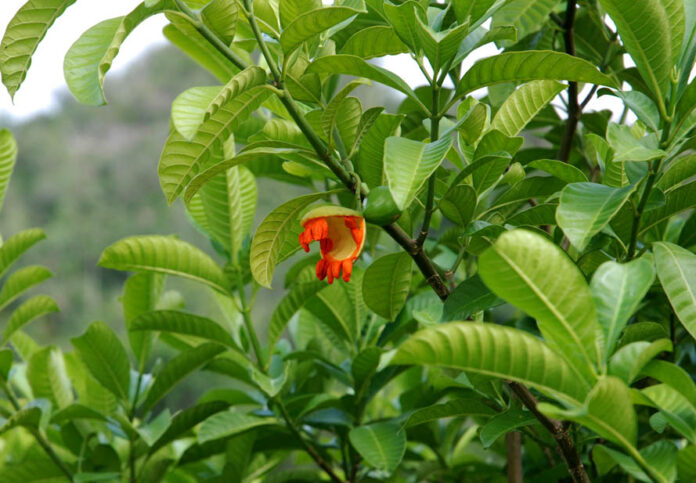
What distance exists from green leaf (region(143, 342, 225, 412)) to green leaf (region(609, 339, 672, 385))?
2.09 ft

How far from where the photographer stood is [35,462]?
110cm

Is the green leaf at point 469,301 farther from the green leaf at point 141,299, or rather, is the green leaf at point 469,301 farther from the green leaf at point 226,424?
the green leaf at point 141,299

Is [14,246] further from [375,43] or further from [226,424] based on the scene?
[375,43]

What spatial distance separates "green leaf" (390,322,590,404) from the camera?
445 mm

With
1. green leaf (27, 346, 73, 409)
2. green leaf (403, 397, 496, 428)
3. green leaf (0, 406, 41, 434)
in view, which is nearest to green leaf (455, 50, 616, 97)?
green leaf (403, 397, 496, 428)

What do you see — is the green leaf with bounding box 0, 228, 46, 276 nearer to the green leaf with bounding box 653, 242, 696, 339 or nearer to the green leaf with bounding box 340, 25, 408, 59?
the green leaf with bounding box 340, 25, 408, 59

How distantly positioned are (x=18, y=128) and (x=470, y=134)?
22.7 meters

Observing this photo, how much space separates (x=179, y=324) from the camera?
0.99 m

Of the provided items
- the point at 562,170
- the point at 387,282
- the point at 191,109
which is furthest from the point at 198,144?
the point at 562,170

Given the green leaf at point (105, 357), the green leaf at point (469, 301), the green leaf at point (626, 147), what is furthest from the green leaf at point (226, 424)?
the green leaf at point (626, 147)

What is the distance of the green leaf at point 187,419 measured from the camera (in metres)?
1.07

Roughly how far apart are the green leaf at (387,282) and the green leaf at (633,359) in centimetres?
26

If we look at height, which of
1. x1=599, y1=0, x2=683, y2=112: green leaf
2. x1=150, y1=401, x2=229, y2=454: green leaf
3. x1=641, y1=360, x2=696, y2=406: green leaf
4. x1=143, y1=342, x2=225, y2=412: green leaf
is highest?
x1=599, y1=0, x2=683, y2=112: green leaf

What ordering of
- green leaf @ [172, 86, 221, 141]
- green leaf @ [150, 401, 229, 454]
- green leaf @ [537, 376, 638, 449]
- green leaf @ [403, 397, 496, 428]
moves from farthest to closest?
green leaf @ [150, 401, 229, 454] < green leaf @ [403, 397, 496, 428] < green leaf @ [172, 86, 221, 141] < green leaf @ [537, 376, 638, 449]
